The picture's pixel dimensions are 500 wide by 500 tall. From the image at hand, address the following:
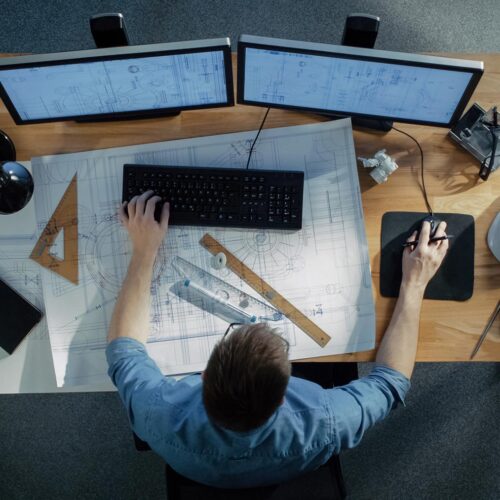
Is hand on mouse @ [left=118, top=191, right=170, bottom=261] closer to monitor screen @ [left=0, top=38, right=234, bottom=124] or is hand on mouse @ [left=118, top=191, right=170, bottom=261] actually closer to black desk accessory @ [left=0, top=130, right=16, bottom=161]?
monitor screen @ [left=0, top=38, right=234, bottom=124]

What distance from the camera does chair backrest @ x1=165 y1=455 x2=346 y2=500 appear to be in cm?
96

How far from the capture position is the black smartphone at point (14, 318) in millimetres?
1132

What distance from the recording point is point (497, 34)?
198 centimetres

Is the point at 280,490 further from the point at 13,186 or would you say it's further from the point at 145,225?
the point at 13,186

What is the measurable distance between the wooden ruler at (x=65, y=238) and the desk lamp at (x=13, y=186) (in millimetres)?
78

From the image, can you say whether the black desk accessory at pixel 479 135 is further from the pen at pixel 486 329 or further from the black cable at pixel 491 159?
the pen at pixel 486 329

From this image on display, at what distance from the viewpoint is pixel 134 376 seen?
994 millimetres

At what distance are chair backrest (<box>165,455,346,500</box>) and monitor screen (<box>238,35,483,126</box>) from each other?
0.80 meters

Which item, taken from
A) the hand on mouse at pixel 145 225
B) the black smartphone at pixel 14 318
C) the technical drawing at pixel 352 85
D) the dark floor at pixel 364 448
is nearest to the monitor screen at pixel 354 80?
the technical drawing at pixel 352 85

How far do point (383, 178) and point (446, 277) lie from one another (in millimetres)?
277

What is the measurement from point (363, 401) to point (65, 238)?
778 millimetres

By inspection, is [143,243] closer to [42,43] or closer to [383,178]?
[383,178]

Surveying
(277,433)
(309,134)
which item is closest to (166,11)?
(309,134)

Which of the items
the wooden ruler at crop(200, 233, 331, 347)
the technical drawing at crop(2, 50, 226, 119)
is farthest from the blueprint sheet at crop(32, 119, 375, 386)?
the technical drawing at crop(2, 50, 226, 119)
